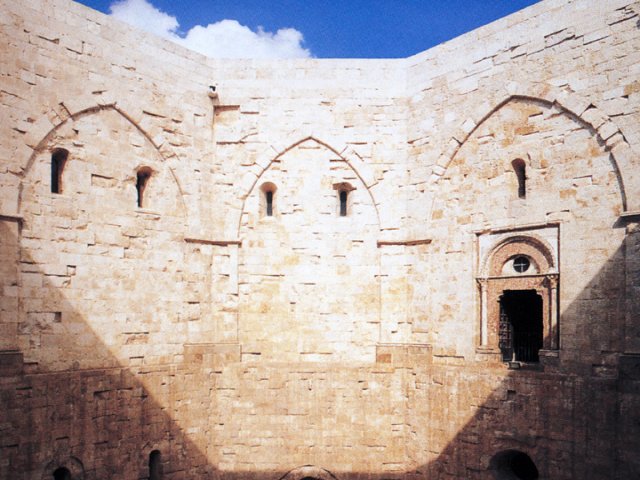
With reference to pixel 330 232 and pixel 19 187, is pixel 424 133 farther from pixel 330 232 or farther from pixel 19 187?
pixel 19 187

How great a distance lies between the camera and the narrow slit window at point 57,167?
30.4 feet

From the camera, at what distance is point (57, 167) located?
30.7 ft

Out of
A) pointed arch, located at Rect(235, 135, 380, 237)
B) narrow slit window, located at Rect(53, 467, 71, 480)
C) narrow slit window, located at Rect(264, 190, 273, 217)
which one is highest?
pointed arch, located at Rect(235, 135, 380, 237)

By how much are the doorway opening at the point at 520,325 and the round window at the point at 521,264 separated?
0.39 m

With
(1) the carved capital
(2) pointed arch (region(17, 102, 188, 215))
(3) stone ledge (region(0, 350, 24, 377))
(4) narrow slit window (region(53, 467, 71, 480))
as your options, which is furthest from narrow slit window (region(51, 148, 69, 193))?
(1) the carved capital

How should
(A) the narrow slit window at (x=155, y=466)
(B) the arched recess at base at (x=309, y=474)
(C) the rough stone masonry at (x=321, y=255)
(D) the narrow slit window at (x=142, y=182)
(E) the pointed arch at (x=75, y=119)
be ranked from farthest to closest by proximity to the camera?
(B) the arched recess at base at (x=309, y=474)
(D) the narrow slit window at (x=142, y=182)
(A) the narrow slit window at (x=155, y=466)
(E) the pointed arch at (x=75, y=119)
(C) the rough stone masonry at (x=321, y=255)

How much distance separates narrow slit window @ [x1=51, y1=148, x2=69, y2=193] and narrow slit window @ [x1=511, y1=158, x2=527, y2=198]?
23.2 ft

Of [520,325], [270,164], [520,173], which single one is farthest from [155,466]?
[520,173]

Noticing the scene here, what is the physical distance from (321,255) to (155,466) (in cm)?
461

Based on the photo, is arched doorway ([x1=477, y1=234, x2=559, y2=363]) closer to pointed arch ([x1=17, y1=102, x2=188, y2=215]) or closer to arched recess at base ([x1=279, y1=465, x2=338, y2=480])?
arched recess at base ([x1=279, y1=465, x2=338, y2=480])

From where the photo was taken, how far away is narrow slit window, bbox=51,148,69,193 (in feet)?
30.4

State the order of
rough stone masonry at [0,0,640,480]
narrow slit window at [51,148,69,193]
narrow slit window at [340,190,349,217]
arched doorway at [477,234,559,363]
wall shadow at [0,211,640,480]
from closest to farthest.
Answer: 1. wall shadow at [0,211,640,480]
2. rough stone masonry at [0,0,640,480]
3. narrow slit window at [51,148,69,193]
4. arched doorway at [477,234,559,363]
5. narrow slit window at [340,190,349,217]

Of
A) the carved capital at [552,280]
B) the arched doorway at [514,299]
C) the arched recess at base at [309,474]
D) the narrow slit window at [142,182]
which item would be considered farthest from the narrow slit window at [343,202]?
the arched recess at base at [309,474]

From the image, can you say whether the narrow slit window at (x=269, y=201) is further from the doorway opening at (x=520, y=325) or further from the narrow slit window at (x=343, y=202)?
the doorway opening at (x=520, y=325)
